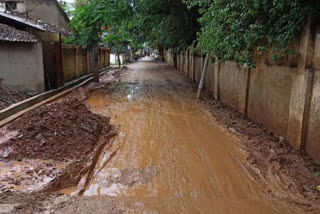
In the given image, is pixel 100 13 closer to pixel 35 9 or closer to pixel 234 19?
pixel 234 19

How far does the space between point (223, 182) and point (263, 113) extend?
9.62 feet

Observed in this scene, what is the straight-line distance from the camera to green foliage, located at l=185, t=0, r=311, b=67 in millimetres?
4809

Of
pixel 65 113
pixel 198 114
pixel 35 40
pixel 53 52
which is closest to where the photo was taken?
pixel 65 113

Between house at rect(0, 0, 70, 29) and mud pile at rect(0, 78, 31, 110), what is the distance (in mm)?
7712

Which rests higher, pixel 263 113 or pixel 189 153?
pixel 263 113

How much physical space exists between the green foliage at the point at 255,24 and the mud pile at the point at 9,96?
607 centimetres

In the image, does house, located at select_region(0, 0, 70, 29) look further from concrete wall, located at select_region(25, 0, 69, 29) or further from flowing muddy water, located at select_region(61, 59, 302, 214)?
flowing muddy water, located at select_region(61, 59, 302, 214)

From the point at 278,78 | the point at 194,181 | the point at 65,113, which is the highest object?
the point at 278,78

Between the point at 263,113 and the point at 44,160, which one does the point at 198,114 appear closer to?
the point at 263,113

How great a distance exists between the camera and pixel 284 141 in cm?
548

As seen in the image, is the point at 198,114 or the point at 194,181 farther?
the point at 198,114

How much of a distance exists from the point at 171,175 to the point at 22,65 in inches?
312

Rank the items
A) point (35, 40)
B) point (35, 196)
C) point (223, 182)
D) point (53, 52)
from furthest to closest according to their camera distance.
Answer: point (53, 52), point (35, 40), point (223, 182), point (35, 196)

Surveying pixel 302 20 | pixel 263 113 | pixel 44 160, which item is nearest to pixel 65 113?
pixel 44 160
